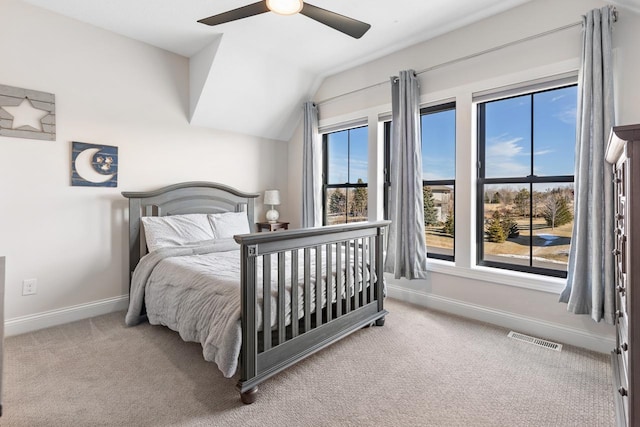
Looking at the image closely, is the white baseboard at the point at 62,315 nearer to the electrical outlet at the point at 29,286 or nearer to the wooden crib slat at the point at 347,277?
the electrical outlet at the point at 29,286

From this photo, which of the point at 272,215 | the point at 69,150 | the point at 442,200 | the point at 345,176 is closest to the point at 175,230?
the point at 69,150

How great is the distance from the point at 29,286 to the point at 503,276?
397 centimetres

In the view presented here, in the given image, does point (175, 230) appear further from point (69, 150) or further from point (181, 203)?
point (69, 150)

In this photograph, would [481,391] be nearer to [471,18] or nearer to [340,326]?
[340,326]

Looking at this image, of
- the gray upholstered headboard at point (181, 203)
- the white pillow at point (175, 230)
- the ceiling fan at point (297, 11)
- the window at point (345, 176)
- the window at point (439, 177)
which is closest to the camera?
the ceiling fan at point (297, 11)

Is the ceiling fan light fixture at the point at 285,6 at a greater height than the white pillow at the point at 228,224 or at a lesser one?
greater

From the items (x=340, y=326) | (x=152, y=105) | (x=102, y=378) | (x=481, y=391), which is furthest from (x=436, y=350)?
(x=152, y=105)

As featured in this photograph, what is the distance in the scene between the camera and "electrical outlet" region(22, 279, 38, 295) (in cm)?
266

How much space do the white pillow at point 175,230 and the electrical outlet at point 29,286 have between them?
886 millimetres

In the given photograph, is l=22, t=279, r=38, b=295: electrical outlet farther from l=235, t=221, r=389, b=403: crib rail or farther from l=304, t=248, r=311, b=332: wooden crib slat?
l=304, t=248, r=311, b=332: wooden crib slat

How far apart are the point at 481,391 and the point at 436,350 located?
503mm

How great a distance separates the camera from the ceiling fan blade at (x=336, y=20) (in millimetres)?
1936

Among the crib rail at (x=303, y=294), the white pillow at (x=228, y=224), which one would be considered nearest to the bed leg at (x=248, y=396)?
the crib rail at (x=303, y=294)

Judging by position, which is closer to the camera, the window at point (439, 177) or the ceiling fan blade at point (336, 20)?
the ceiling fan blade at point (336, 20)
